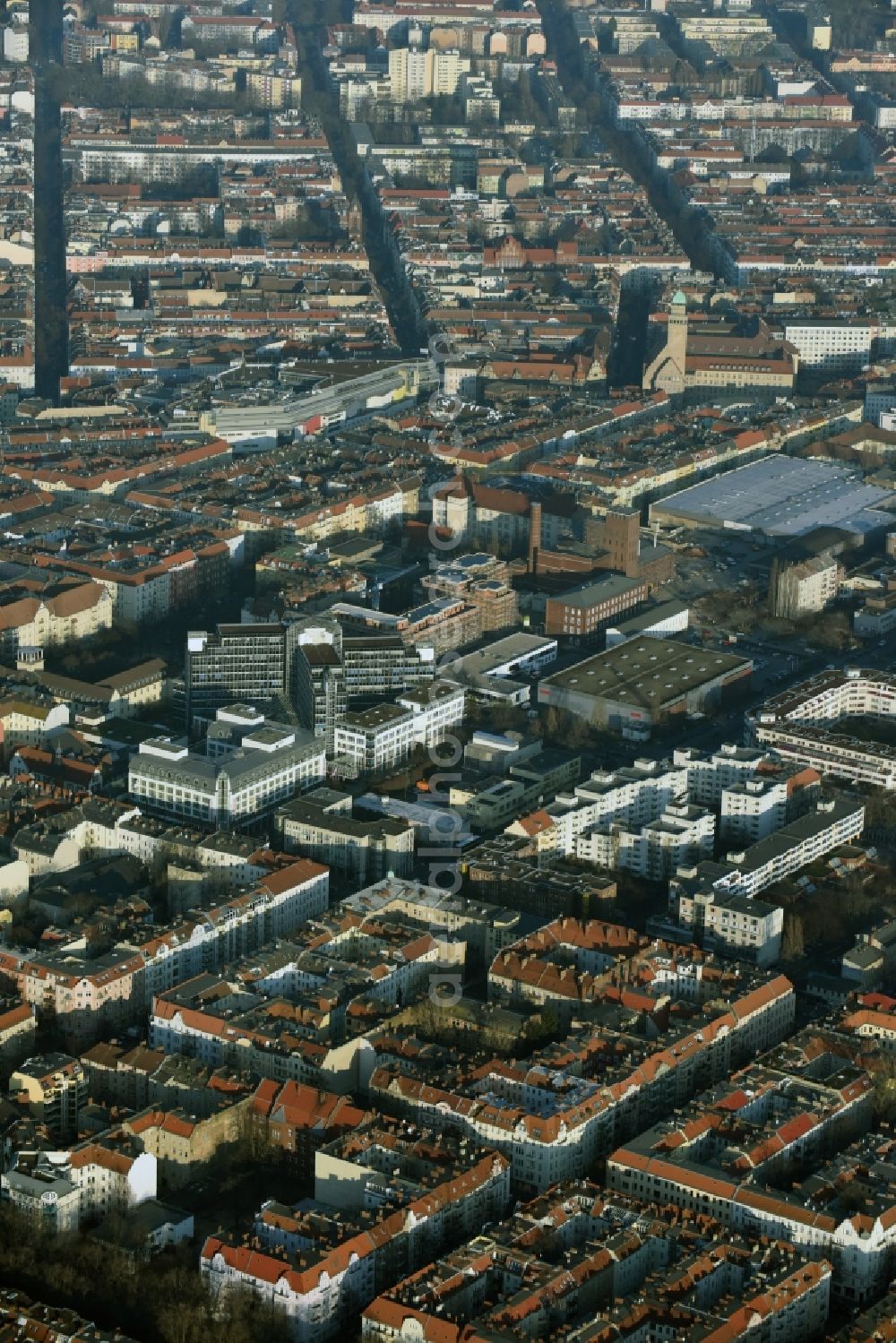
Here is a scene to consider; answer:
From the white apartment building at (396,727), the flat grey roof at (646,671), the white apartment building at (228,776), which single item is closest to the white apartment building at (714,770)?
the flat grey roof at (646,671)

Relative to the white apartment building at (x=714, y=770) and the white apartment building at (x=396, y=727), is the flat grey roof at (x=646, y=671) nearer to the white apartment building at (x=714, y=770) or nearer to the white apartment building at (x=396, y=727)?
the white apartment building at (x=396, y=727)

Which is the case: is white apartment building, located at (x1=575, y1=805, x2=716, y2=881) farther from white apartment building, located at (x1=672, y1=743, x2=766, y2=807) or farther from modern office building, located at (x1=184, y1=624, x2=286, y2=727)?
modern office building, located at (x1=184, y1=624, x2=286, y2=727)

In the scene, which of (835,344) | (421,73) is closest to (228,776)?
(835,344)

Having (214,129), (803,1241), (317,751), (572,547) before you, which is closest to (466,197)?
(214,129)

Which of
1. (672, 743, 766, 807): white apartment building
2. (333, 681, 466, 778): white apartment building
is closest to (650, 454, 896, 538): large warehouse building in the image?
(333, 681, 466, 778): white apartment building

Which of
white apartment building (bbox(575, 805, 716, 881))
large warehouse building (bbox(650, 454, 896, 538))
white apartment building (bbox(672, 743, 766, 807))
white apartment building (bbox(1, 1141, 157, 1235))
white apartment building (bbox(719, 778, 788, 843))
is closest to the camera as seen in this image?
white apartment building (bbox(1, 1141, 157, 1235))

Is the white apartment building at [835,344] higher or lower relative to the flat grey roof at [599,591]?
higher

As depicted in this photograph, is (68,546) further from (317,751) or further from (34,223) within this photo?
(34,223)

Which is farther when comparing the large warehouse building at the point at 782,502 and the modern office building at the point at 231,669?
the large warehouse building at the point at 782,502
